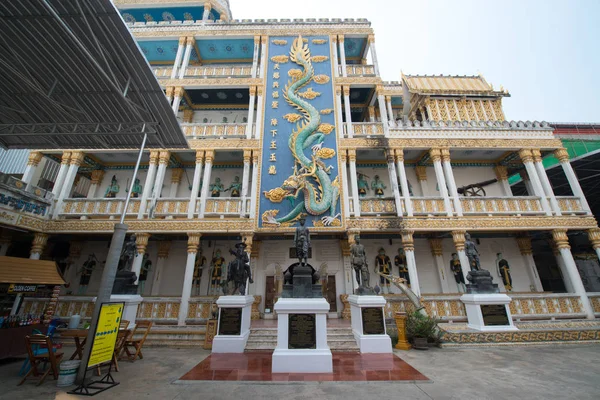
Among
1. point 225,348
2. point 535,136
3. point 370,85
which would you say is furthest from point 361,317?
point 535,136

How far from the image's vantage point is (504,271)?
14.6m

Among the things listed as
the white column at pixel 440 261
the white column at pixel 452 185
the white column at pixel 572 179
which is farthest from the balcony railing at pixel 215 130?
the white column at pixel 572 179

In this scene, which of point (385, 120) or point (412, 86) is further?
point (412, 86)

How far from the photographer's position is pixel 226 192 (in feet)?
51.0

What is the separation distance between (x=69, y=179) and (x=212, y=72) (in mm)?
9998

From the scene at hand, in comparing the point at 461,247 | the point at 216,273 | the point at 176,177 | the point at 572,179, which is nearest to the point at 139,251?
the point at 216,273

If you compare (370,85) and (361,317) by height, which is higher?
(370,85)

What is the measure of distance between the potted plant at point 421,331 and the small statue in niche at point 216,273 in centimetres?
995

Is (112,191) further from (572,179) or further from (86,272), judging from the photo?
(572,179)

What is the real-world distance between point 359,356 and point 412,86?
16.3 metres

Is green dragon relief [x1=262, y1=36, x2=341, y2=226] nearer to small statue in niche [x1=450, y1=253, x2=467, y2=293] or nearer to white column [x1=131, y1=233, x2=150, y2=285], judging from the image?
white column [x1=131, y1=233, x2=150, y2=285]

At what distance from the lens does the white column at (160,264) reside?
1418cm

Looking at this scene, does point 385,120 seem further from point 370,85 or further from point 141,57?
point 141,57

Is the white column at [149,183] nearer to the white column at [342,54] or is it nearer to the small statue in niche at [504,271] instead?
the white column at [342,54]
